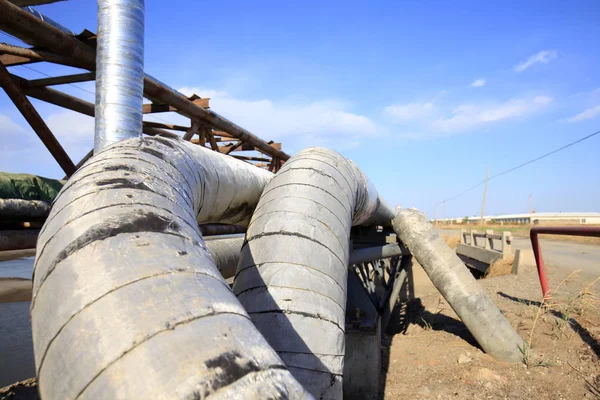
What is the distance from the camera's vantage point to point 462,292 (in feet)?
16.2

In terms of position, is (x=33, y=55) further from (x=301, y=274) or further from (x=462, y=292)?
(x=462, y=292)

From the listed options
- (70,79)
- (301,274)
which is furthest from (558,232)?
(70,79)

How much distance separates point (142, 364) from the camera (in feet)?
2.86

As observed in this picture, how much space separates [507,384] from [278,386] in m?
4.15

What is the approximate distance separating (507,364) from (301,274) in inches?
147

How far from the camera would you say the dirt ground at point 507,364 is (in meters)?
3.98

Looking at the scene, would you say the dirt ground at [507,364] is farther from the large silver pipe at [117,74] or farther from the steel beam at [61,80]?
the steel beam at [61,80]

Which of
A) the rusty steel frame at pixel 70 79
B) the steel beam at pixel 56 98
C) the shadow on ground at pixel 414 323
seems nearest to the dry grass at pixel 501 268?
the shadow on ground at pixel 414 323

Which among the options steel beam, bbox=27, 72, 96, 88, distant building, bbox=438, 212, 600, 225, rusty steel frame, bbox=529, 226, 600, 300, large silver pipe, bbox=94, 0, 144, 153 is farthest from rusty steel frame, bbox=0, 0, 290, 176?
distant building, bbox=438, 212, 600, 225

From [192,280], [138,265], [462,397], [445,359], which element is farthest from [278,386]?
[445,359]

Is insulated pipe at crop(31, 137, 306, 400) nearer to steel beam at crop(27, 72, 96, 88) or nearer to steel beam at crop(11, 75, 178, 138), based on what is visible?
steel beam at crop(11, 75, 178, 138)

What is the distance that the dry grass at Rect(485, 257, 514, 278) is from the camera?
10684 millimetres

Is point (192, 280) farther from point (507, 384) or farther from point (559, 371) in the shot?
point (559, 371)

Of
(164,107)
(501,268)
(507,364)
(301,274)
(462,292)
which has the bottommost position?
(507,364)
